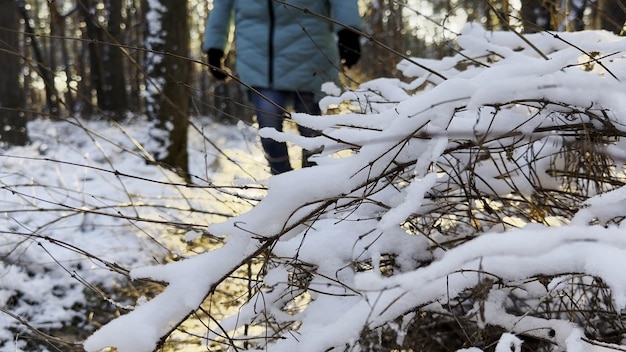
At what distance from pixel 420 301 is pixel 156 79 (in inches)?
172

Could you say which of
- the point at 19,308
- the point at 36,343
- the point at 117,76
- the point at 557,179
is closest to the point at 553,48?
the point at 557,179

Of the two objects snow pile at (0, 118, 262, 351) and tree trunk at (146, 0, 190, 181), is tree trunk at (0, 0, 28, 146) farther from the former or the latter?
snow pile at (0, 118, 262, 351)

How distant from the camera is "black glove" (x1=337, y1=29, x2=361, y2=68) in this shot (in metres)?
2.73

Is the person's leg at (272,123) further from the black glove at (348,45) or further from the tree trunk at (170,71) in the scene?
the tree trunk at (170,71)

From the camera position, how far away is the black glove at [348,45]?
2730 millimetres

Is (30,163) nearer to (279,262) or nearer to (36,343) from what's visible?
(36,343)

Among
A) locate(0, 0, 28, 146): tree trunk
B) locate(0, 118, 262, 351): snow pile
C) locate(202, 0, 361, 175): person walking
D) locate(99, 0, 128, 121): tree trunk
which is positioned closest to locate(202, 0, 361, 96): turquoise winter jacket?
locate(202, 0, 361, 175): person walking

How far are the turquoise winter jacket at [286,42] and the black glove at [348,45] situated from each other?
0.05m

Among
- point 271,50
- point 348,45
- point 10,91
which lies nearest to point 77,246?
point 271,50

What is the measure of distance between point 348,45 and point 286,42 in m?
0.30

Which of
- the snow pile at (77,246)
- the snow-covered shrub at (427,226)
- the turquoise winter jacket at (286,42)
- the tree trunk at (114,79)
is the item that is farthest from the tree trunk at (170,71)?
the tree trunk at (114,79)

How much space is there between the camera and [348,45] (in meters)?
2.73

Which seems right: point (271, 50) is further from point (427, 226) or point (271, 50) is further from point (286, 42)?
point (427, 226)

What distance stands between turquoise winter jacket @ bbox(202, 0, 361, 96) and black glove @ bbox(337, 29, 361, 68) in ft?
0.17
